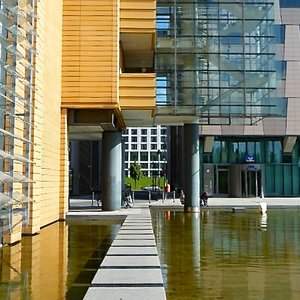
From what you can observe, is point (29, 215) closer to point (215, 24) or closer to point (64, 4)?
point (64, 4)

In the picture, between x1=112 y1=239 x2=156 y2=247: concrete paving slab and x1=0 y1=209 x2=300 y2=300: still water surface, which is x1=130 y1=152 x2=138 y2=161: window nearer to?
x1=0 y1=209 x2=300 y2=300: still water surface

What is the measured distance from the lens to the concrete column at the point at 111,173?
1000 inches

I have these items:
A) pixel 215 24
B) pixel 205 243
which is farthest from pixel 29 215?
pixel 215 24

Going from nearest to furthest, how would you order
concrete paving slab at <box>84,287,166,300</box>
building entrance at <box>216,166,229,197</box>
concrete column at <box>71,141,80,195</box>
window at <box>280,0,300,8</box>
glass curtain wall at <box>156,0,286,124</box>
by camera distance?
concrete paving slab at <box>84,287,166,300</box>, glass curtain wall at <box>156,0,286,124</box>, window at <box>280,0,300,8</box>, building entrance at <box>216,166,229,197</box>, concrete column at <box>71,141,80,195</box>

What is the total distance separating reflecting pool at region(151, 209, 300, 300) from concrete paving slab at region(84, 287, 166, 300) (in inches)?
44.8

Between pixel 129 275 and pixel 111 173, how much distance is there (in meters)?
18.5

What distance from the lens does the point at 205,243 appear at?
13.4 metres

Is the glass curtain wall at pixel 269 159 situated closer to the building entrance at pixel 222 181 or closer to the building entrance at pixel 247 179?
the building entrance at pixel 247 179

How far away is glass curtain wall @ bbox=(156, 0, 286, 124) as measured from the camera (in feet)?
88.2

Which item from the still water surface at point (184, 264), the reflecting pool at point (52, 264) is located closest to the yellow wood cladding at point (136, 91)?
the still water surface at point (184, 264)

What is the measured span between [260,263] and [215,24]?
20190 mm

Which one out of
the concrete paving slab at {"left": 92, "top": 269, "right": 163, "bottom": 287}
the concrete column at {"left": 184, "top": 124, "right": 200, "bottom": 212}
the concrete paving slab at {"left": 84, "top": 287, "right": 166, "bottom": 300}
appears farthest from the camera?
the concrete column at {"left": 184, "top": 124, "right": 200, "bottom": 212}

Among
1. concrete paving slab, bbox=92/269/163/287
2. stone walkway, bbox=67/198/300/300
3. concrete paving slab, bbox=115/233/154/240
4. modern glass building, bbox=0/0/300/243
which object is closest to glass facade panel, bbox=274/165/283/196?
modern glass building, bbox=0/0/300/243

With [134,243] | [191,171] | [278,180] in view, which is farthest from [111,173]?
[278,180]
